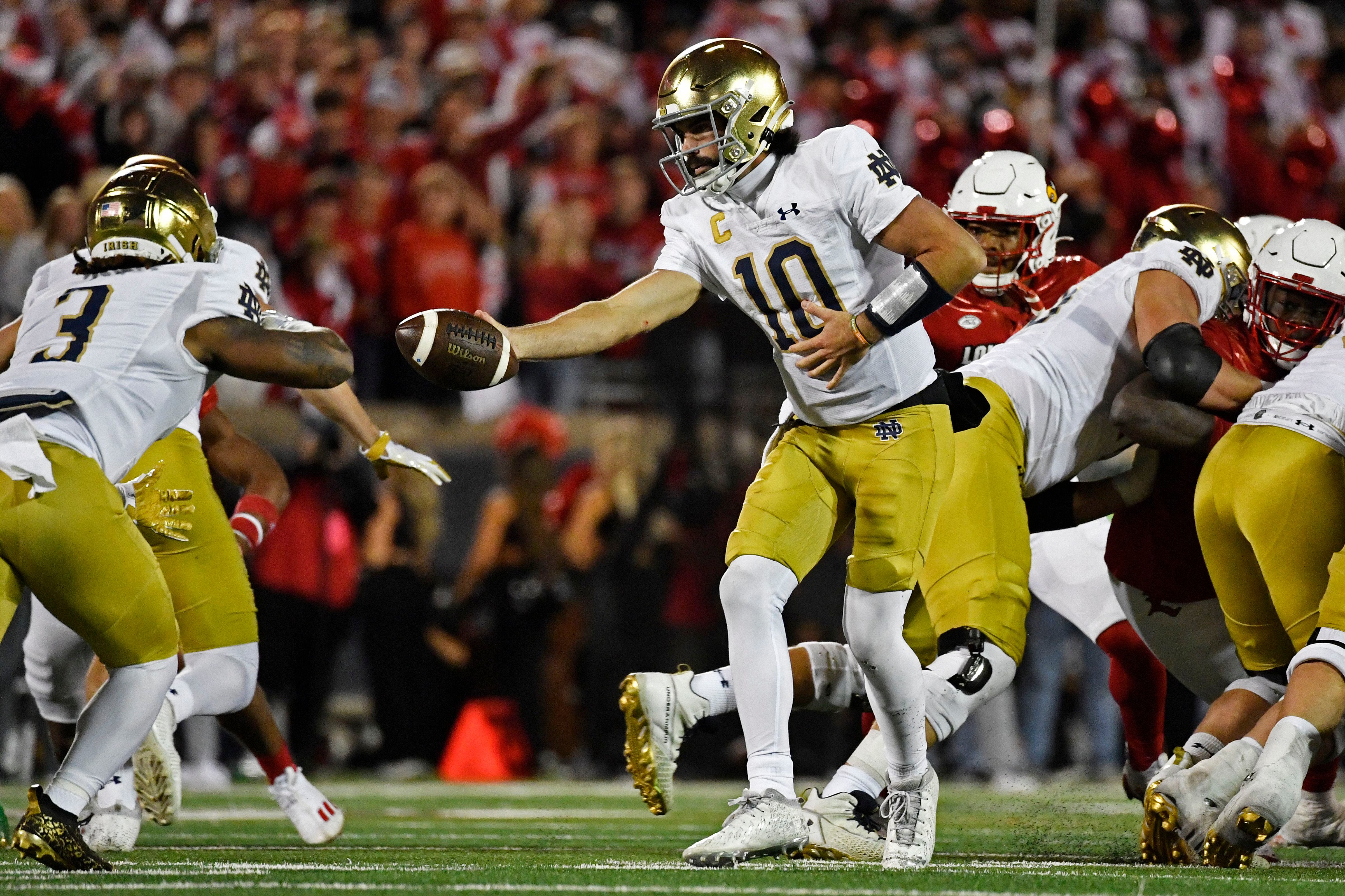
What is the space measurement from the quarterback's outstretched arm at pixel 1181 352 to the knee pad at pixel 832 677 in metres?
1.15

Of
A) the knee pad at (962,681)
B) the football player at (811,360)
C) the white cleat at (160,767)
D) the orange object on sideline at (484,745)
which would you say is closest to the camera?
the football player at (811,360)

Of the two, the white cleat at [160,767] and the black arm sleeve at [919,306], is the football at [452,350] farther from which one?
the white cleat at [160,767]

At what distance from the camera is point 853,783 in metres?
4.66

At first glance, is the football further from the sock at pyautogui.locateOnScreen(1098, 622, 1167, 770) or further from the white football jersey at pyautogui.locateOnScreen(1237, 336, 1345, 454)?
the sock at pyautogui.locateOnScreen(1098, 622, 1167, 770)

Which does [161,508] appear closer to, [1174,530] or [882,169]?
[882,169]

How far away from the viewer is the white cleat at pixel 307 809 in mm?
5195

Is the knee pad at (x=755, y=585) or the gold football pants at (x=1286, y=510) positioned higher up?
the gold football pants at (x=1286, y=510)

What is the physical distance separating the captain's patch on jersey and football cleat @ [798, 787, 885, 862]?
0.99 meters

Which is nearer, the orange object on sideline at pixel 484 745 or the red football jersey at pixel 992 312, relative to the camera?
the red football jersey at pixel 992 312

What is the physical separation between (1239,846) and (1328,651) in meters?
0.54

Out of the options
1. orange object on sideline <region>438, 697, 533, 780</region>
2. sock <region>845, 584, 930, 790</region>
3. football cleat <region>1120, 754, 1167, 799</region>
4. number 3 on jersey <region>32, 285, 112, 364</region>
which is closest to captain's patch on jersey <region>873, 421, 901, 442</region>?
sock <region>845, 584, 930, 790</region>

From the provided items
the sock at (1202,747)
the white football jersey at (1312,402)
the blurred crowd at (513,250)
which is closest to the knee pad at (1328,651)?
the sock at (1202,747)

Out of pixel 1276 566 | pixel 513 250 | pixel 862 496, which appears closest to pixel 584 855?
pixel 862 496

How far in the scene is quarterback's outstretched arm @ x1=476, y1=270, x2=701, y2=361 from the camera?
14.2 ft
